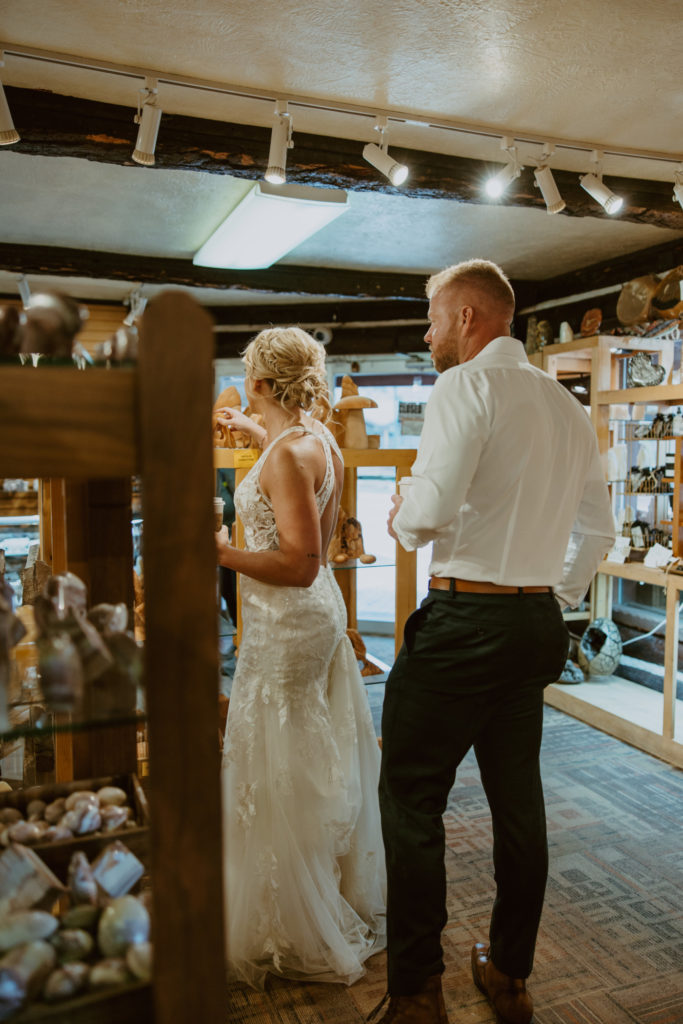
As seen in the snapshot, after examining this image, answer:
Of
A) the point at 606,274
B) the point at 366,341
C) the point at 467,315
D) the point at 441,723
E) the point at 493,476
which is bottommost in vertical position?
the point at 441,723

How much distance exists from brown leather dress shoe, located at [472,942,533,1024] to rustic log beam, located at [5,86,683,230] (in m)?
3.05

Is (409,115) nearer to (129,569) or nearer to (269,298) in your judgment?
(129,569)

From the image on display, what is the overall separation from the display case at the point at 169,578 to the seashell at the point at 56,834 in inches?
9.0

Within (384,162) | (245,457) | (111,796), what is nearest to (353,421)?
(245,457)

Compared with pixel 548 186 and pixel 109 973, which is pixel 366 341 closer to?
pixel 548 186

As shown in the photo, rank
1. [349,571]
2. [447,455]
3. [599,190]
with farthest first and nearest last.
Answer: [349,571] → [599,190] → [447,455]

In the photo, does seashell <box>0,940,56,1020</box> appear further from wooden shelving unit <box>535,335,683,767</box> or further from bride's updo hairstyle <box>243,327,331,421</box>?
wooden shelving unit <box>535,335,683,767</box>

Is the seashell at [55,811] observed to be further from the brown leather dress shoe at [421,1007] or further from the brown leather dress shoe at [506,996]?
the brown leather dress shoe at [506,996]

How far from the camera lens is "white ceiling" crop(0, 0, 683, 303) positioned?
7.66 ft

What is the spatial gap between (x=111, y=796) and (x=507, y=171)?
9.78ft

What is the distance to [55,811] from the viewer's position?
1061 millimetres

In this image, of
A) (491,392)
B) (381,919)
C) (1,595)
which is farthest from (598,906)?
(1,595)

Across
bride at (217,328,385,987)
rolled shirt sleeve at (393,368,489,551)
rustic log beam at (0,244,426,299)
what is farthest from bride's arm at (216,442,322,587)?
rustic log beam at (0,244,426,299)

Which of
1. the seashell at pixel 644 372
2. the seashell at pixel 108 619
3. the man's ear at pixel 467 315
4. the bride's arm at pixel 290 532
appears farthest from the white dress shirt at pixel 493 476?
the seashell at pixel 644 372
